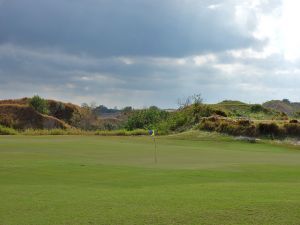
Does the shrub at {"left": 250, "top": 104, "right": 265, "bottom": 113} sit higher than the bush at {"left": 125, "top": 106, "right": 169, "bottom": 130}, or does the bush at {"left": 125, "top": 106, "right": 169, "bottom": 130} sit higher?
the shrub at {"left": 250, "top": 104, "right": 265, "bottom": 113}

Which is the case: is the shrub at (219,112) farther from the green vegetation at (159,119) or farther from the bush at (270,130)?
the bush at (270,130)

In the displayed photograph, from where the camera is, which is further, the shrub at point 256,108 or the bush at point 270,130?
the shrub at point 256,108

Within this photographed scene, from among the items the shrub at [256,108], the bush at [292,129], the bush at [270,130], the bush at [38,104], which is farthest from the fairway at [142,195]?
the bush at [38,104]

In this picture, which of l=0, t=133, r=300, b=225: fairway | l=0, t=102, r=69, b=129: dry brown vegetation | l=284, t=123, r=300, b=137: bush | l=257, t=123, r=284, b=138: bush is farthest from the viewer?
l=0, t=102, r=69, b=129: dry brown vegetation

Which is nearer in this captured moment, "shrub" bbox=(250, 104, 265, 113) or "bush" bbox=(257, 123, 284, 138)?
"bush" bbox=(257, 123, 284, 138)

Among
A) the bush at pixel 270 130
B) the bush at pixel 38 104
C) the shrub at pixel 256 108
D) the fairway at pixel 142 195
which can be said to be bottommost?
the fairway at pixel 142 195

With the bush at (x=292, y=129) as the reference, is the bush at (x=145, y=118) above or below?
above

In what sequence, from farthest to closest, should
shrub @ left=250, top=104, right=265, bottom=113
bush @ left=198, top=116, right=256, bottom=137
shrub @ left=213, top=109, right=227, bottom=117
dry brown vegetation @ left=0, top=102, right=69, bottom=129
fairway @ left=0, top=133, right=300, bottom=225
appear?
dry brown vegetation @ left=0, top=102, right=69, bottom=129 → shrub @ left=250, top=104, right=265, bottom=113 → shrub @ left=213, top=109, right=227, bottom=117 → bush @ left=198, top=116, right=256, bottom=137 → fairway @ left=0, top=133, right=300, bottom=225

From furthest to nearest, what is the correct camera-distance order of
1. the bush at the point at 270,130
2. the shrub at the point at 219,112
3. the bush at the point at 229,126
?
the shrub at the point at 219,112, the bush at the point at 229,126, the bush at the point at 270,130

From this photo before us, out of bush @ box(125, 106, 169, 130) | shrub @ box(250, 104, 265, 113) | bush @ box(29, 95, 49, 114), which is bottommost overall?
bush @ box(125, 106, 169, 130)

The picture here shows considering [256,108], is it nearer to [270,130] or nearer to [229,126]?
[270,130]

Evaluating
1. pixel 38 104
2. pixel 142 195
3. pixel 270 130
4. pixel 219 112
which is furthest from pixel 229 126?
pixel 38 104

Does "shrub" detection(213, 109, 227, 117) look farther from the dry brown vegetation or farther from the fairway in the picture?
the fairway

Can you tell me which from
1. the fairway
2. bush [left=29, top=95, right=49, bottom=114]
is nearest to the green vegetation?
bush [left=29, top=95, right=49, bottom=114]
